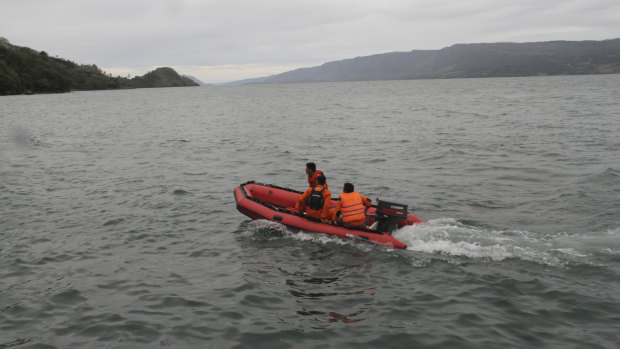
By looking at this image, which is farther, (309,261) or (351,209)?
(351,209)

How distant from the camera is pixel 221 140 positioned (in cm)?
2888

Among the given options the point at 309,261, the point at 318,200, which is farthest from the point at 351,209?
the point at 309,261

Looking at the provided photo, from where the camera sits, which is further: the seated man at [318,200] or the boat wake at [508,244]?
the seated man at [318,200]

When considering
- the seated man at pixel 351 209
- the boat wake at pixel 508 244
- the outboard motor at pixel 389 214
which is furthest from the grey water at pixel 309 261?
the seated man at pixel 351 209

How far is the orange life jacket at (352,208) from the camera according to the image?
1016cm

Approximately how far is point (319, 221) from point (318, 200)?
54cm

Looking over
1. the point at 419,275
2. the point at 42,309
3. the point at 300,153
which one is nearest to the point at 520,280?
the point at 419,275

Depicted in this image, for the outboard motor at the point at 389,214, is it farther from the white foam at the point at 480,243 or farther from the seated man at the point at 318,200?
the seated man at the point at 318,200

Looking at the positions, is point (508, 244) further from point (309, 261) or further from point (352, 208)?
point (309, 261)

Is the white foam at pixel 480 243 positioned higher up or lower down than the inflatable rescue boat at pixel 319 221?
lower down

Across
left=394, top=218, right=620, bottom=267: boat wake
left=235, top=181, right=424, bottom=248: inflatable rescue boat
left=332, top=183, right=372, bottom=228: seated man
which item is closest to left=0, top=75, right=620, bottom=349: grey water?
left=394, top=218, right=620, bottom=267: boat wake

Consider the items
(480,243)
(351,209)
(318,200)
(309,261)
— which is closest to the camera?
(309,261)

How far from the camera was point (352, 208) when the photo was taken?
33.4ft

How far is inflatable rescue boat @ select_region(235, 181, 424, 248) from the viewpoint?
10.0 metres
